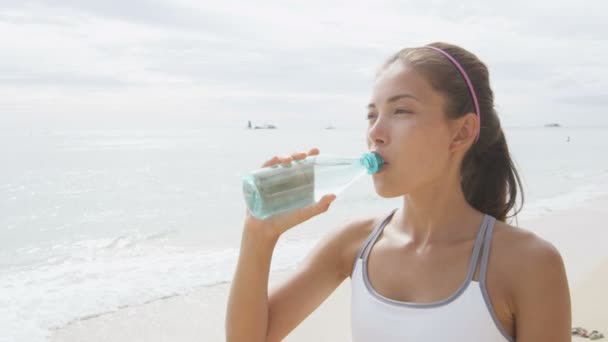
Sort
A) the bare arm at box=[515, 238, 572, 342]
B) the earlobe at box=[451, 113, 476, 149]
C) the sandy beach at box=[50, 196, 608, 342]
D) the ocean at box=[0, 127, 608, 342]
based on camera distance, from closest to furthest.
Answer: the bare arm at box=[515, 238, 572, 342] < the earlobe at box=[451, 113, 476, 149] < the sandy beach at box=[50, 196, 608, 342] < the ocean at box=[0, 127, 608, 342]

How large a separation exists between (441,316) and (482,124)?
78cm

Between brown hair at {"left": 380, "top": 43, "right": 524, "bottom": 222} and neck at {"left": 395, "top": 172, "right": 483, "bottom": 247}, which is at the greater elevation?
brown hair at {"left": 380, "top": 43, "right": 524, "bottom": 222}

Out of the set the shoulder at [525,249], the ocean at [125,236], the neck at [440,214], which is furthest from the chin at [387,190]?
the ocean at [125,236]

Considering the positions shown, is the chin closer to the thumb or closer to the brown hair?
the thumb

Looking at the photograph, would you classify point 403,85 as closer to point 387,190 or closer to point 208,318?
point 387,190

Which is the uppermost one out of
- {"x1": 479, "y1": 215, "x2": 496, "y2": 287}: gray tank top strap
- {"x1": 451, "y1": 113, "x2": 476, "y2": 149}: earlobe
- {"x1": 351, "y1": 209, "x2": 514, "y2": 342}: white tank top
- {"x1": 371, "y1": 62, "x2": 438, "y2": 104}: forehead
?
{"x1": 371, "y1": 62, "x2": 438, "y2": 104}: forehead

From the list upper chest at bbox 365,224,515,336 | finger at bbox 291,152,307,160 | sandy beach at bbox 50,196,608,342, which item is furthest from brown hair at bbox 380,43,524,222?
sandy beach at bbox 50,196,608,342

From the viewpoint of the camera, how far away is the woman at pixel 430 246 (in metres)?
1.83

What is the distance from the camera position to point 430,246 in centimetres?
214

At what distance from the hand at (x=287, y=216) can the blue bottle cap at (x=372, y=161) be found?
6.3 inches

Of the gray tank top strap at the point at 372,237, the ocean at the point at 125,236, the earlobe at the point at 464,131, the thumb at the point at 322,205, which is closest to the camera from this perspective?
the thumb at the point at 322,205

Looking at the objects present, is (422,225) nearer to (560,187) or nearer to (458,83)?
(458,83)

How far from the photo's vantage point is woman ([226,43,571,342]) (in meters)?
1.83

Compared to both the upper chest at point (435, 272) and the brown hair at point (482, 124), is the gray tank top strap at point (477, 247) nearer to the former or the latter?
the upper chest at point (435, 272)
